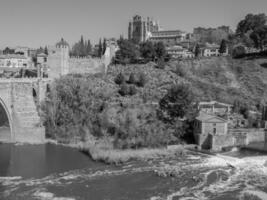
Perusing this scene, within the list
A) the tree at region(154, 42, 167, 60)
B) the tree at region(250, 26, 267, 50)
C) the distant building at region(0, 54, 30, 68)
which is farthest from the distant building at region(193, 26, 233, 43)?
the distant building at region(0, 54, 30, 68)

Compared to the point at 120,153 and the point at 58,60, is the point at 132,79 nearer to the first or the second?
the point at 58,60

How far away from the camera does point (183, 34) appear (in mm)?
72062

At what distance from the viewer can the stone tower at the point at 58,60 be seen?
103 feet

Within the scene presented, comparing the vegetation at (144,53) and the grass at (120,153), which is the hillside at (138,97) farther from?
the vegetation at (144,53)

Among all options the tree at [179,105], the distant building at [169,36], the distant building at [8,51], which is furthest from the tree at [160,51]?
the distant building at [8,51]

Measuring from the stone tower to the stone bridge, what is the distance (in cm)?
433

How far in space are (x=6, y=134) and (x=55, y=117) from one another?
3844 millimetres

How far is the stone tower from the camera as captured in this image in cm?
3133

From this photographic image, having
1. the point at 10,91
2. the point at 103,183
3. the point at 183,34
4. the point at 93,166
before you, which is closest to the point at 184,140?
the point at 93,166

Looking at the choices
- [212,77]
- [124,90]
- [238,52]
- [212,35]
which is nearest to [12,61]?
[124,90]

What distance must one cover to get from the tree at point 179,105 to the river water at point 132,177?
3998 millimetres

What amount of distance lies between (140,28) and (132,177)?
59627 millimetres

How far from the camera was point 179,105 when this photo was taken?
25.0m

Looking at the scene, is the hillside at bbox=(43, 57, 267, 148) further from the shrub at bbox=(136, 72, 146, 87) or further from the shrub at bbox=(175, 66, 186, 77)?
the shrub at bbox=(136, 72, 146, 87)
